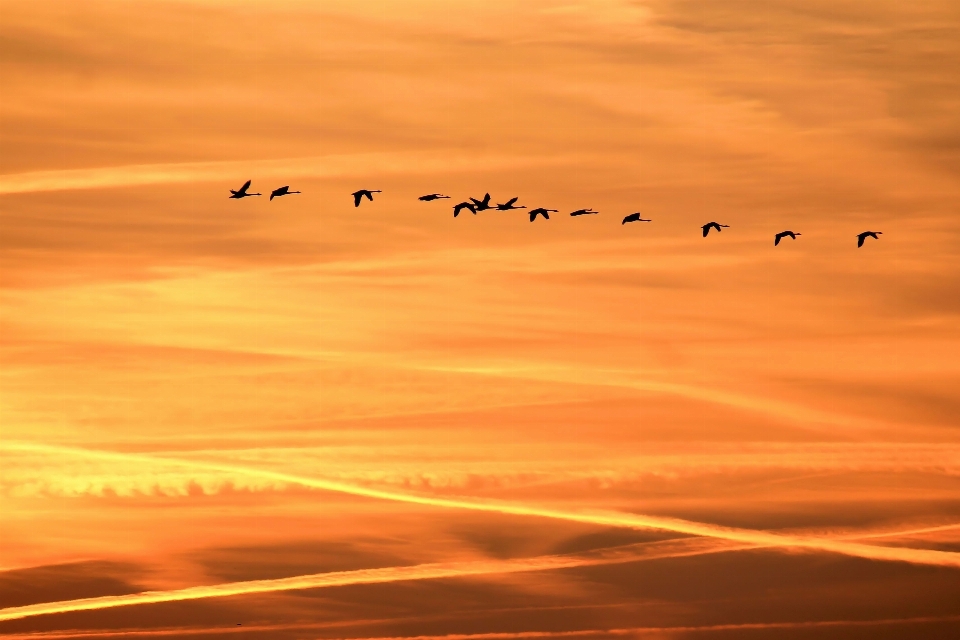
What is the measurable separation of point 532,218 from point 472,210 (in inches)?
245

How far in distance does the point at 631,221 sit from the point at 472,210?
1674cm

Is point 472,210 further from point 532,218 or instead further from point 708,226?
point 708,226

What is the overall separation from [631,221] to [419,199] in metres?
22.0

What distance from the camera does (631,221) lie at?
637 ft

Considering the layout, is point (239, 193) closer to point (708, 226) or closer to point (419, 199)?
point (419, 199)

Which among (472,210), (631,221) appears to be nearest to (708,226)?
(631,221)

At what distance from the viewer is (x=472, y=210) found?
199 meters

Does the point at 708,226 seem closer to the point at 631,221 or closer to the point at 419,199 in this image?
the point at 631,221

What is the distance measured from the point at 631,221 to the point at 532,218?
10.9 metres

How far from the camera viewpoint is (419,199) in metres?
199

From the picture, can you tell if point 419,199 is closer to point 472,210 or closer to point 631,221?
point 472,210

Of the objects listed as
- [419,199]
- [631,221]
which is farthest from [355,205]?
[631,221]

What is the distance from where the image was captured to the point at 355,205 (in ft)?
624

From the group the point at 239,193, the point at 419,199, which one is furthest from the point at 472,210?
the point at 239,193
